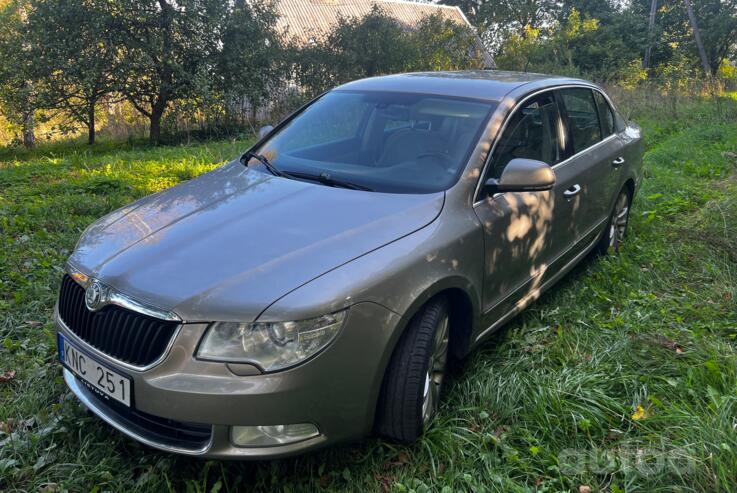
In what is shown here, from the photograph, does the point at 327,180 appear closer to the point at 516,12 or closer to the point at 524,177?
the point at 524,177

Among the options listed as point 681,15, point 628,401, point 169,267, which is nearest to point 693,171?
point 628,401

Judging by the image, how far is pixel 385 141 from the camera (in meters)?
3.18

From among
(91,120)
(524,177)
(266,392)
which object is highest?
(524,177)

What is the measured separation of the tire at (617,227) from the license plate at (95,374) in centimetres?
368

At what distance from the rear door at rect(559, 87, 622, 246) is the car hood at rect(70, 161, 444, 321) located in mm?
1511

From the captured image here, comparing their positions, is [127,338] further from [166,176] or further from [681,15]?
A: [681,15]

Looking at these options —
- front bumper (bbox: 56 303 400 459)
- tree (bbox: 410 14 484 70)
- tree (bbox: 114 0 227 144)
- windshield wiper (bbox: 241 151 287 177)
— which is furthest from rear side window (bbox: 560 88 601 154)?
tree (bbox: 410 14 484 70)

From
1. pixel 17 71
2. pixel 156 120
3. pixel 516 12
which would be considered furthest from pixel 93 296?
pixel 516 12

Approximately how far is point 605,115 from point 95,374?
3972 mm

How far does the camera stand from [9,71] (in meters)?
11.2

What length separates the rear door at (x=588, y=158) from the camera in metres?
3.79

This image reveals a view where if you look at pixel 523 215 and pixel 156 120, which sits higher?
pixel 523 215

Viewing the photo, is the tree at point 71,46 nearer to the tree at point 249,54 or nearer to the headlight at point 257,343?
the tree at point 249,54

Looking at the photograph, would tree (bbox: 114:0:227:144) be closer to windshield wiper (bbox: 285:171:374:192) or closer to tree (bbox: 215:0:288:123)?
tree (bbox: 215:0:288:123)
